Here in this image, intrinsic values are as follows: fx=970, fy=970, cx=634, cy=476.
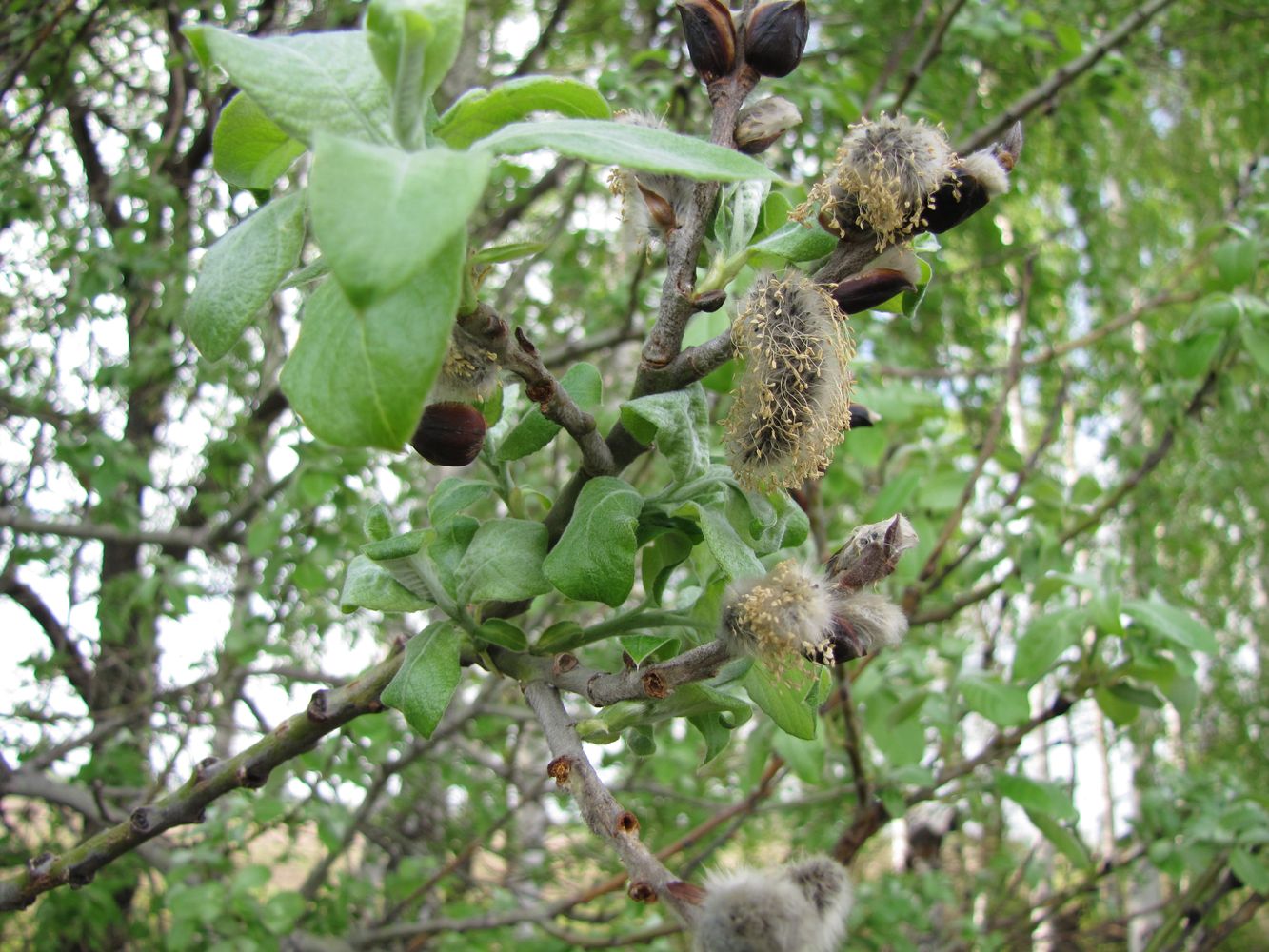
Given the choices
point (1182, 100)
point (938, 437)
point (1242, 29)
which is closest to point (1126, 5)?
point (1242, 29)

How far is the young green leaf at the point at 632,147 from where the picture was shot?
0.53 metres

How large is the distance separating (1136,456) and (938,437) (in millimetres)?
663

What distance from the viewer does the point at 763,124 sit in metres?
0.83

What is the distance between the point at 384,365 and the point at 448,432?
26cm

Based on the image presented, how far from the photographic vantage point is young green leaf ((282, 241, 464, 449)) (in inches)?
19.2

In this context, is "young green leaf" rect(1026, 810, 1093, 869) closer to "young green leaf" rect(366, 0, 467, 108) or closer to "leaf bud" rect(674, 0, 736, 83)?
"leaf bud" rect(674, 0, 736, 83)

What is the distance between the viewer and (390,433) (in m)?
0.51

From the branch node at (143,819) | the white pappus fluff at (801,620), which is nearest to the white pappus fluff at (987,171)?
the white pappus fluff at (801,620)

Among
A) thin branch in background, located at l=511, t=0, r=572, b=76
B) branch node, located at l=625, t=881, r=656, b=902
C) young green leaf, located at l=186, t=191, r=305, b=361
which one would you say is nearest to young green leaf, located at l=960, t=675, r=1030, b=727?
branch node, located at l=625, t=881, r=656, b=902

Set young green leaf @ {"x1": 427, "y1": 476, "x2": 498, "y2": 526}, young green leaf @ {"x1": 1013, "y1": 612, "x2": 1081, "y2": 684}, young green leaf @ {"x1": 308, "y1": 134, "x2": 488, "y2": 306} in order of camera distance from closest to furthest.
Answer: young green leaf @ {"x1": 308, "y1": 134, "x2": 488, "y2": 306} < young green leaf @ {"x1": 427, "y1": 476, "x2": 498, "y2": 526} < young green leaf @ {"x1": 1013, "y1": 612, "x2": 1081, "y2": 684}

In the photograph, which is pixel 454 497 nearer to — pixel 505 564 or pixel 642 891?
pixel 505 564

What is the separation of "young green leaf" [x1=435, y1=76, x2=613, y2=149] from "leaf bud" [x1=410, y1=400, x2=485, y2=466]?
0.19 meters

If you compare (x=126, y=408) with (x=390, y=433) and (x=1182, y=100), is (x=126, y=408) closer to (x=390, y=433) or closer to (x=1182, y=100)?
(x=390, y=433)

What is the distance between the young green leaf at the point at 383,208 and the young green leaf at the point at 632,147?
6cm
